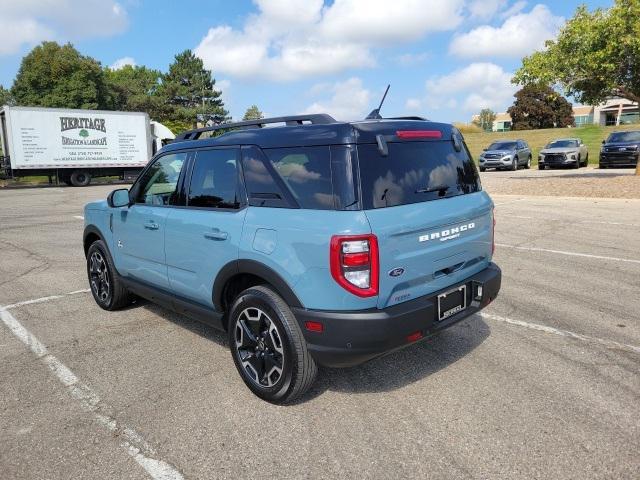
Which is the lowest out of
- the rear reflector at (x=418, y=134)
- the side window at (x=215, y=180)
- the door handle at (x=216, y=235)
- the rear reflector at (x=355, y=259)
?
the rear reflector at (x=355, y=259)

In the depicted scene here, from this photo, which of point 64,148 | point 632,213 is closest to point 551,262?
point 632,213

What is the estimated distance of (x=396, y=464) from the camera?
8.32ft

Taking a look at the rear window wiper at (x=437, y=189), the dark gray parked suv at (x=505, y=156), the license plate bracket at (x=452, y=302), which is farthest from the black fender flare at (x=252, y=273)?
the dark gray parked suv at (x=505, y=156)

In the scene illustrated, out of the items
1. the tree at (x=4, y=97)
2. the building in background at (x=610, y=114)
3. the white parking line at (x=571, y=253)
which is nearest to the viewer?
the white parking line at (x=571, y=253)

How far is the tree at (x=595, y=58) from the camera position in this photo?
14.4 m

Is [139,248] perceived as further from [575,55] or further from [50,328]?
[575,55]

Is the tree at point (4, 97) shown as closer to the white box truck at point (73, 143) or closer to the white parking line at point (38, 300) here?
the white box truck at point (73, 143)

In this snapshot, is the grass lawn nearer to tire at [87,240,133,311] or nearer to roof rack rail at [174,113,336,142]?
tire at [87,240,133,311]

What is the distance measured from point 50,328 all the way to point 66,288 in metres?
1.55

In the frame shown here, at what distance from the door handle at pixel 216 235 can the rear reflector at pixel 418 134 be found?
4.41 ft

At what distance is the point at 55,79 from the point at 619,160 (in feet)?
157

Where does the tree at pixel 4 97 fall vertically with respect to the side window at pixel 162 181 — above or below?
above

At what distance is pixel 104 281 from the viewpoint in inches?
205

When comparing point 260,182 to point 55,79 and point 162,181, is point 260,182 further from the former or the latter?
point 55,79
